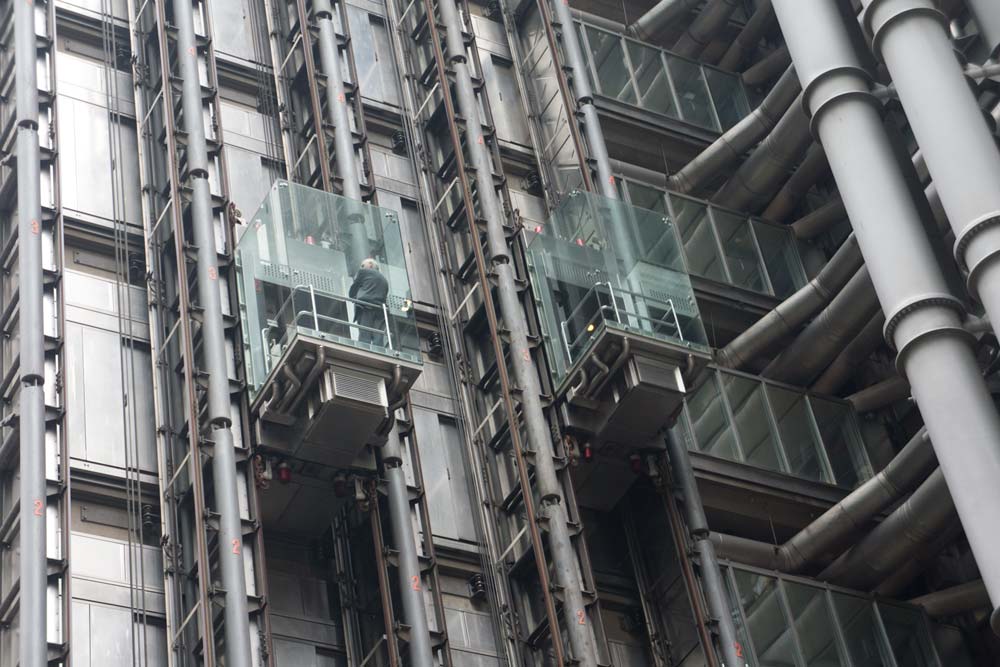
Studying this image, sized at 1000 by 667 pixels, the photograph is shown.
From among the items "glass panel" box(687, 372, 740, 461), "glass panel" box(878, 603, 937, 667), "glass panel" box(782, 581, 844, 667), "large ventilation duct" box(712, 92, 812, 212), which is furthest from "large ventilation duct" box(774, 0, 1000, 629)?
"large ventilation duct" box(712, 92, 812, 212)

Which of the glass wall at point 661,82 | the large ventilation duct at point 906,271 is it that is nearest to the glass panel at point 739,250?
the glass wall at point 661,82

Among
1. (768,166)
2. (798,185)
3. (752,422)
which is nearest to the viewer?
(752,422)

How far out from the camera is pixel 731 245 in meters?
48.2

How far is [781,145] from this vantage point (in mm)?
49062

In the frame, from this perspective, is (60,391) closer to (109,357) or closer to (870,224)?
(109,357)

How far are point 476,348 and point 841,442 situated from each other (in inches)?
387

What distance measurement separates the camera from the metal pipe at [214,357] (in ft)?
107

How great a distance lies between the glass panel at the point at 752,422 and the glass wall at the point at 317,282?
425 inches

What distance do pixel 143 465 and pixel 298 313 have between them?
14.6ft

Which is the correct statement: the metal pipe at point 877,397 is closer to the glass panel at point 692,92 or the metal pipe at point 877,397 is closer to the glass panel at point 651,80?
the glass panel at point 692,92

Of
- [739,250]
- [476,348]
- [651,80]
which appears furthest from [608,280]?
[651,80]

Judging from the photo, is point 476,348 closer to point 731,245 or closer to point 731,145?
point 731,245

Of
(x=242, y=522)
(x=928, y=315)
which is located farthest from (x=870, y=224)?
(x=242, y=522)

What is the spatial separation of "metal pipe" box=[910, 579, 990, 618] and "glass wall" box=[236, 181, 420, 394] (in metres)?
14.7
